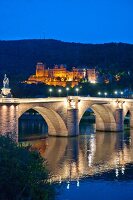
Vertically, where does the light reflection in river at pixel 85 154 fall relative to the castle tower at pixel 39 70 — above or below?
below

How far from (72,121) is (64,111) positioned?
1.21 m

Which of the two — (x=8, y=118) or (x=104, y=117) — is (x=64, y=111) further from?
(x=104, y=117)

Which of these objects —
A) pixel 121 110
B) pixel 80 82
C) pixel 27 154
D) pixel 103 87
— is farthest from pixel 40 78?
pixel 27 154

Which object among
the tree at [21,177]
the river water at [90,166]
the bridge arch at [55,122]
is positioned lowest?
the river water at [90,166]

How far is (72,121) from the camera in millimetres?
43875

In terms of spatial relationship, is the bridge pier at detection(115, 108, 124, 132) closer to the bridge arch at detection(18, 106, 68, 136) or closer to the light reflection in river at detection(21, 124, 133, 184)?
the light reflection in river at detection(21, 124, 133, 184)

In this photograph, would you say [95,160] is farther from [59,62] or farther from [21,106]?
[59,62]

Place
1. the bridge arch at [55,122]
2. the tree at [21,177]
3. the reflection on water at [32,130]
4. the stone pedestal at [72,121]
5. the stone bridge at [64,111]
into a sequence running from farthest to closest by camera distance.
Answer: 1. the reflection on water at [32,130]
2. the stone pedestal at [72,121]
3. the bridge arch at [55,122]
4. the stone bridge at [64,111]
5. the tree at [21,177]

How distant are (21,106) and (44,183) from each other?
22960 millimetres

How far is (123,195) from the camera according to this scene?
72.6 ft

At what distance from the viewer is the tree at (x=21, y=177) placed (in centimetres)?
1430

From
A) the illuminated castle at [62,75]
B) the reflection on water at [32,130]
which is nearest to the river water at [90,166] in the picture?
the reflection on water at [32,130]

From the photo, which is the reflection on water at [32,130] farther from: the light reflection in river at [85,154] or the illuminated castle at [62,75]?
the illuminated castle at [62,75]

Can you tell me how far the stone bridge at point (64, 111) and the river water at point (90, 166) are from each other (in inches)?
68.6
